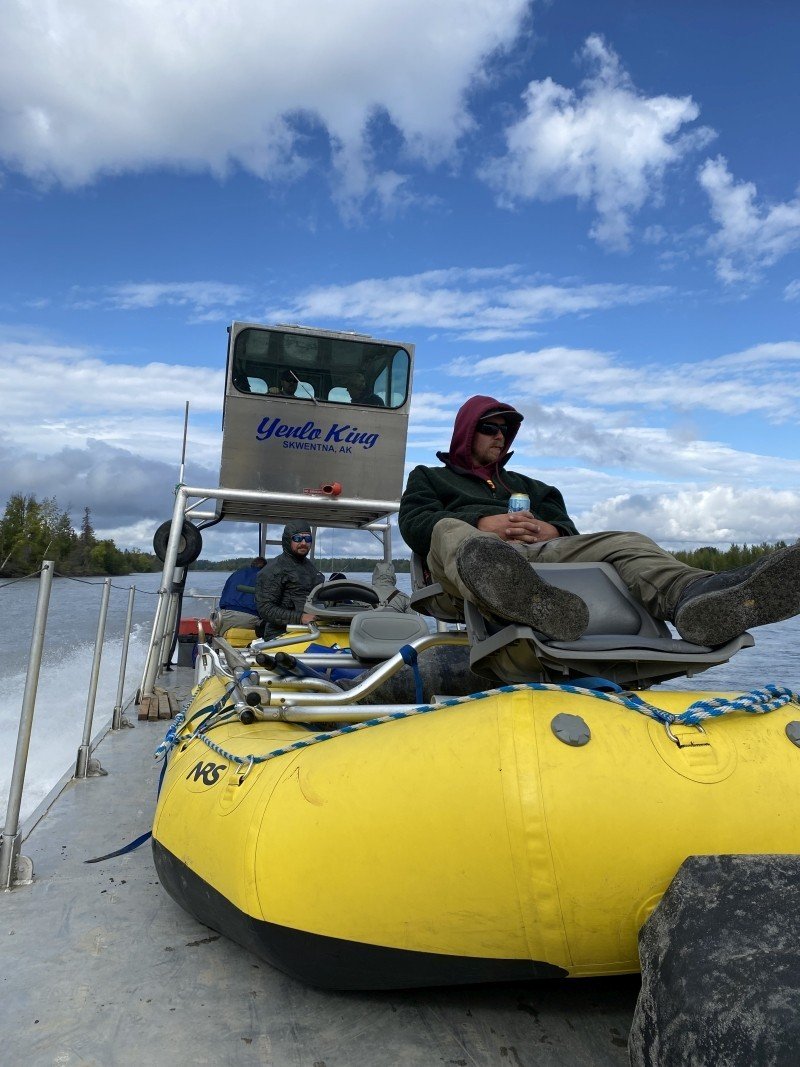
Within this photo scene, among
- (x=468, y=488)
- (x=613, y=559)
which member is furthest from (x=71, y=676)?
(x=613, y=559)

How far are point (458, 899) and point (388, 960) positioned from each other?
268 mm

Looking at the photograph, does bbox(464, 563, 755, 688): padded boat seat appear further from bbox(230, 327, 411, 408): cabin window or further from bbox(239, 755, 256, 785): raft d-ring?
bbox(230, 327, 411, 408): cabin window

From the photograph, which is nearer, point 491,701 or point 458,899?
point 458,899

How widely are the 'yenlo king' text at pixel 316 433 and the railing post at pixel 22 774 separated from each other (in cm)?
545

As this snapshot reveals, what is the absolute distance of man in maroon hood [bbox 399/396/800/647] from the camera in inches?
74.1

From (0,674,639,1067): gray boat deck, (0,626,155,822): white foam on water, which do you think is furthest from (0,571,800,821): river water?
(0,674,639,1067): gray boat deck

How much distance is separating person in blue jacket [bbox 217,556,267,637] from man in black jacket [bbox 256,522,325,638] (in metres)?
0.49

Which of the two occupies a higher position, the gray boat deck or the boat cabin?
the boat cabin

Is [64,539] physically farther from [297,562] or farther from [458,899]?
[458,899]

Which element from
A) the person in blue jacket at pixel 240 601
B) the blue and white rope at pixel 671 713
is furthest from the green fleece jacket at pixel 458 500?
the person in blue jacket at pixel 240 601

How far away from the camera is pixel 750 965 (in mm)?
1306

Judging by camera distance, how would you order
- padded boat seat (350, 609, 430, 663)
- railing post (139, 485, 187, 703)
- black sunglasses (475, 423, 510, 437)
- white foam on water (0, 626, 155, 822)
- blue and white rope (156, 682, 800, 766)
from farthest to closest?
railing post (139, 485, 187, 703) < white foam on water (0, 626, 155, 822) < padded boat seat (350, 609, 430, 663) < black sunglasses (475, 423, 510, 437) < blue and white rope (156, 682, 800, 766)

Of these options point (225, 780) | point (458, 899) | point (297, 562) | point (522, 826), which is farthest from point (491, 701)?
point (297, 562)

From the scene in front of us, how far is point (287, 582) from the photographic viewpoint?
812cm
